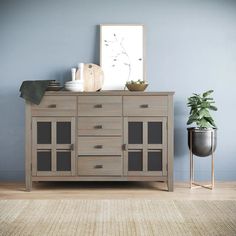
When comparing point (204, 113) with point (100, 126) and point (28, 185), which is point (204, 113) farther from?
point (28, 185)

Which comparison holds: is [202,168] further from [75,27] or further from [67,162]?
[75,27]

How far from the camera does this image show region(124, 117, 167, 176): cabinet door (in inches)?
186

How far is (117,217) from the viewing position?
3.70 m

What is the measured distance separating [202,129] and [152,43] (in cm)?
108

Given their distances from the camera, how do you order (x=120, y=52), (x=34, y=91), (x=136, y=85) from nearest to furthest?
1. (x=34, y=91)
2. (x=136, y=85)
3. (x=120, y=52)

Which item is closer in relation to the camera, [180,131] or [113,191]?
[113,191]

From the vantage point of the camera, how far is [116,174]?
4.74m

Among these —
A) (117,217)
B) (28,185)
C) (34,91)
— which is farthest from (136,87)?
(117,217)

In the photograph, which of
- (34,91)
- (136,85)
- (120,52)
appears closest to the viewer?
(34,91)

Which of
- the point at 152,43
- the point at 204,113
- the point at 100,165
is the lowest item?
the point at 100,165

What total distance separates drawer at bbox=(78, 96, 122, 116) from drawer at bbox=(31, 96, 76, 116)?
0.09 meters

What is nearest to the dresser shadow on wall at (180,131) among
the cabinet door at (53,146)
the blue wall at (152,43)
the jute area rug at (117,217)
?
the blue wall at (152,43)

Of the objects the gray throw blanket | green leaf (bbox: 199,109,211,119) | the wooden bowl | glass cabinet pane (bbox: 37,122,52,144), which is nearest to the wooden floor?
glass cabinet pane (bbox: 37,122,52,144)

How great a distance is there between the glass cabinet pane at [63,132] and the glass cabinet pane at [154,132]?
0.79 m
